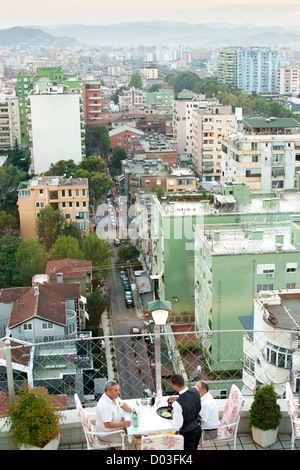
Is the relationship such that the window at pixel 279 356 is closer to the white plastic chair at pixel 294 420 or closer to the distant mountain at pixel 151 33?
the white plastic chair at pixel 294 420

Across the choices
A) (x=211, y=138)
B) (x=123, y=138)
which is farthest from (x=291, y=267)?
(x=123, y=138)

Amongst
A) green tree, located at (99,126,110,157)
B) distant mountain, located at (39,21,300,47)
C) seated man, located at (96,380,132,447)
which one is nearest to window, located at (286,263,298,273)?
seated man, located at (96,380,132,447)

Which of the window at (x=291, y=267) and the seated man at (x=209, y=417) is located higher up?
the seated man at (x=209, y=417)

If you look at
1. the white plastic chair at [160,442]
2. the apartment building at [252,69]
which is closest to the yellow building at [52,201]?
the white plastic chair at [160,442]

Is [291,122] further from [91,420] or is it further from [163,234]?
[91,420]

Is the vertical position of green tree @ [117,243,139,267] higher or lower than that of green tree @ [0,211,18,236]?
lower

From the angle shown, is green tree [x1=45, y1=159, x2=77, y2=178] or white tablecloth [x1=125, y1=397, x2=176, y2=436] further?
green tree [x1=45, y1=159, x2=77, y2=178]

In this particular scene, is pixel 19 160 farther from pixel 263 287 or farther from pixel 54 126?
pixel 263 287

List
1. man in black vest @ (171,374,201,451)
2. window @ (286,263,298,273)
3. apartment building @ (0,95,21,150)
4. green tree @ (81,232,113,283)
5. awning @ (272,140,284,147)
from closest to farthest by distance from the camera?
man in black vest @ (171,374,201,451) < window @ (286,263,298,273) < green tree @ (81,232,113,283) < awning @ (272,140,284,147) < apartment building @ (0,95,21,150)

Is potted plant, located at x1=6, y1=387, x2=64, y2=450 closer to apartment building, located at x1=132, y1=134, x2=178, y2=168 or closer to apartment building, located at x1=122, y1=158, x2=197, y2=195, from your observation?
apartment building, located at x1=122, y1=158, x2=197, y2=195
